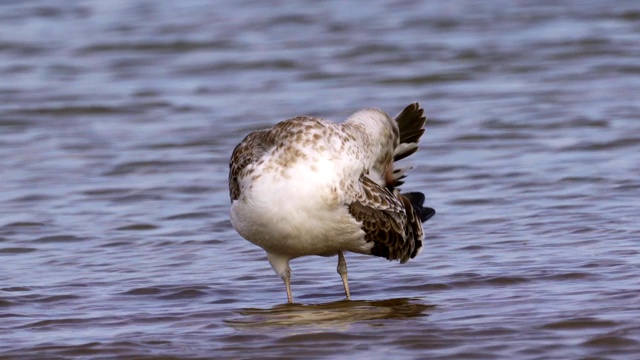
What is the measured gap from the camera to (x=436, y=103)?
47.1 feet

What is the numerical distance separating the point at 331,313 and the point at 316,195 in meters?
0.81

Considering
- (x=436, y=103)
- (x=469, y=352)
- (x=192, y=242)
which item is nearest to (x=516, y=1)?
(x=436, y=103)

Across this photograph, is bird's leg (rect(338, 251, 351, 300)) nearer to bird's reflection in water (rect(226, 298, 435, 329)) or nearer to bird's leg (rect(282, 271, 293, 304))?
bird's reflection in water (rect(226, 298, 435, 329))

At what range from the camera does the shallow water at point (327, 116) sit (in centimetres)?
690

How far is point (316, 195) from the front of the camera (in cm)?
682

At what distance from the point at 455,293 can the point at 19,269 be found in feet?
9.12

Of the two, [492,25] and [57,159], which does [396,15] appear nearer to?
[492,25]

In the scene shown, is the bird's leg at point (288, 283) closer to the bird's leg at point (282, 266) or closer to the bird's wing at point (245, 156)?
the bird's leg at point (282, 266)

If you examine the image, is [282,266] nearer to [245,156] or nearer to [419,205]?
[245,156]

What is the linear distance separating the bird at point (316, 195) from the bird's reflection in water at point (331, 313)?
192 mm

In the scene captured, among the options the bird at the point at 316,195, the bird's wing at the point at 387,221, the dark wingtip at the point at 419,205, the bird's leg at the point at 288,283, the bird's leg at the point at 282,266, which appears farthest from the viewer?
the dark wingtip at the point at 419,205

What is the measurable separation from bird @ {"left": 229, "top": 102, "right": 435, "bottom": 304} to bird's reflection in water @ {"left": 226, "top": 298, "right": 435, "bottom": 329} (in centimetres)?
19

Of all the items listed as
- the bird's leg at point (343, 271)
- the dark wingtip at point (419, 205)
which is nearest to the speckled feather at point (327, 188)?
the bird's leg at point (343, 271)

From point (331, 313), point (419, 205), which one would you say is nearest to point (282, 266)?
point (331, 313)
